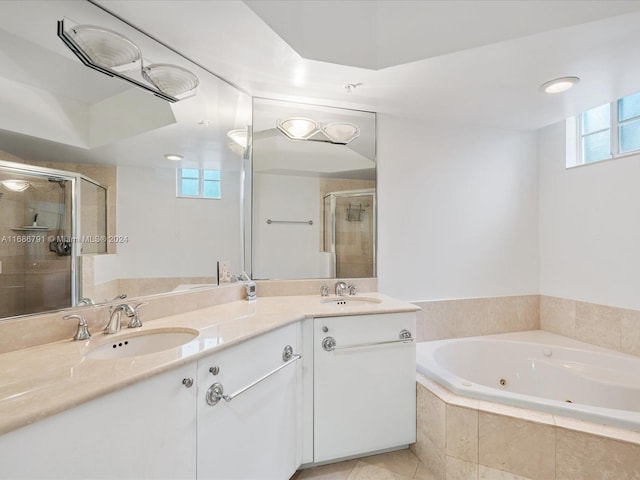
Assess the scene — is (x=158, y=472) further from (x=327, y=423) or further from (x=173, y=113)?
(x=173, y=113)

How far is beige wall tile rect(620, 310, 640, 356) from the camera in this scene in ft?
6.96

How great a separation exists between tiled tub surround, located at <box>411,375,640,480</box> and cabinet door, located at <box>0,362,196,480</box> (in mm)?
1266

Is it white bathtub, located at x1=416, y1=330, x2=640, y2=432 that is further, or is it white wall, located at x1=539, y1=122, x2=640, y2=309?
white wall, located at x1=539, y1=122, x2=640, y2=309

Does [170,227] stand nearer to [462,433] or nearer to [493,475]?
[462,433]

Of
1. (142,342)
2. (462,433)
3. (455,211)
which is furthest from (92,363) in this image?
(455,211)

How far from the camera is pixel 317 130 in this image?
232cm

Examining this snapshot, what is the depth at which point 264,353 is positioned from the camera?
1.39 meters

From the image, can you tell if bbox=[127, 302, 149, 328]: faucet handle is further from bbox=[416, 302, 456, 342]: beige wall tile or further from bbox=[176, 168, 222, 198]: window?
bbox=[416, 302, 456, 342]: beige wall tile

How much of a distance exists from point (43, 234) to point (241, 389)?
3.24 feet

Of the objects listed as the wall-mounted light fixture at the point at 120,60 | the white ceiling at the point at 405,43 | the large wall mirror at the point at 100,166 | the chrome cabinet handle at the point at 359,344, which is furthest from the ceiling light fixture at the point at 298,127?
the chrome cabinet handle at the point at 359,344

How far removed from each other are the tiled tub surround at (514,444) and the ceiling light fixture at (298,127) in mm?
1869

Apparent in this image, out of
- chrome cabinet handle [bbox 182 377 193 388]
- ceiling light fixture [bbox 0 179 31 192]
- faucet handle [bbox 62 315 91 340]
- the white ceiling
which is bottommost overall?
chrome cabinet handle [bbox 182 377 193 388]

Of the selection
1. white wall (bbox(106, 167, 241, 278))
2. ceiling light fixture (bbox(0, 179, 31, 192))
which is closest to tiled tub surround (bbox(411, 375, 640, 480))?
white wall (bbox(106, 167, 241, 278))

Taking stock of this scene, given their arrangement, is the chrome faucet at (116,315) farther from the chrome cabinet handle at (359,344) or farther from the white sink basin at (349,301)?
the white sink basin at (349,301)
